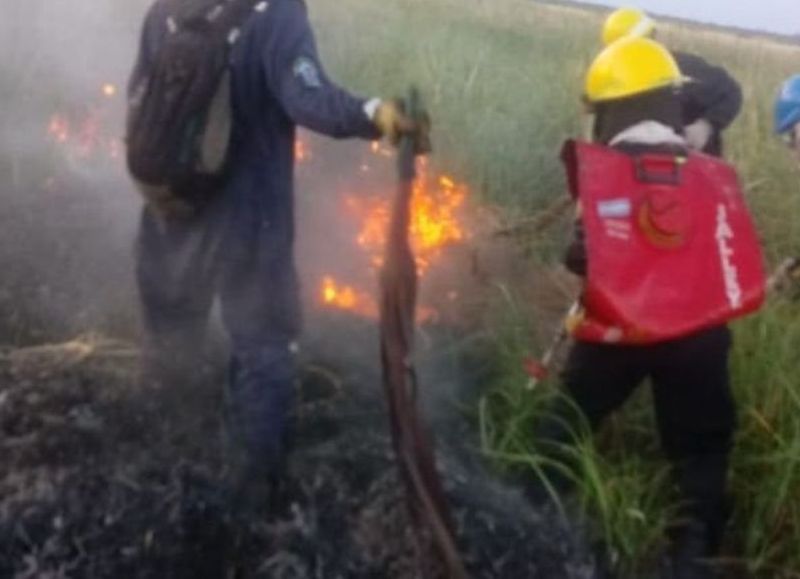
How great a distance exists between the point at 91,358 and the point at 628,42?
2.43 meters

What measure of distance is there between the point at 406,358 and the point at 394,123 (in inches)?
26.7

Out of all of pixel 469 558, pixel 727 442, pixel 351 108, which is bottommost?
pixel 469 558

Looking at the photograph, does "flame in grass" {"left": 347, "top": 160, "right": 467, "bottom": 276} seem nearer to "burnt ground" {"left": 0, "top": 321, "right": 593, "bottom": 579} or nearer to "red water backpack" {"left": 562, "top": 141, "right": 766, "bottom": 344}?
"burnt ground" {"left": 0, "top": 321, "right": 593, "bottom": 579}

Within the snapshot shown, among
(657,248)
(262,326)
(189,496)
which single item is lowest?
(189,496)

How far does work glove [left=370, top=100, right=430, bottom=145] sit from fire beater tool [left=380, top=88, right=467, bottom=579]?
0.03 ft

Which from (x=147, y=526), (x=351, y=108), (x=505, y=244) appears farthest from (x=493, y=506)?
(x=505, y=244)

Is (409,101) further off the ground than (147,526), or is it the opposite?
(409,101)

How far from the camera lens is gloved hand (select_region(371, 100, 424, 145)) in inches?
158

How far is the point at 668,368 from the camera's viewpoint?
187 inches

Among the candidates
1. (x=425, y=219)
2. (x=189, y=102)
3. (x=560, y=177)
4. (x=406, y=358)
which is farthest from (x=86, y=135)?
(x=406, y=358)

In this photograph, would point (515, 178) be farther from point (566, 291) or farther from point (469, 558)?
point (469, 558)

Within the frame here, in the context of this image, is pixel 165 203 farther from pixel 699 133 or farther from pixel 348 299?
pixel 699 133

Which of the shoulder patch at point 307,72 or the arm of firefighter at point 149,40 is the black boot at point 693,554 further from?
the arm of firefighter at point 149,40

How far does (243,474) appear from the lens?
4.96 meters
